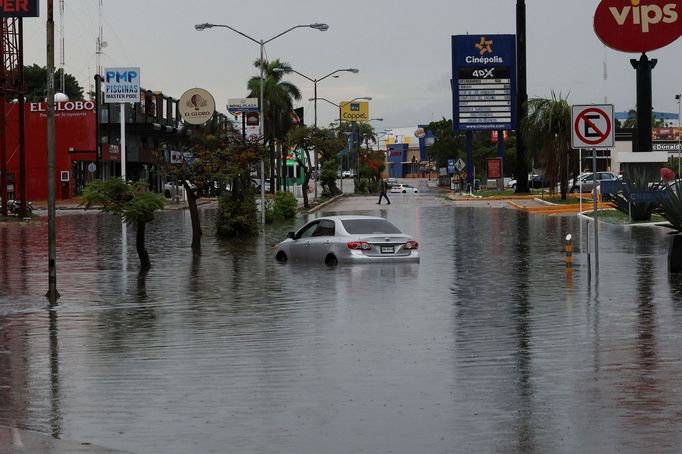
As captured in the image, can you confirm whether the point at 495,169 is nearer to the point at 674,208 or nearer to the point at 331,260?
the point at 674,208

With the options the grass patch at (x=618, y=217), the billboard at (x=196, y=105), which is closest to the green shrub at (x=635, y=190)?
the grass patch at (x=618, y=217)

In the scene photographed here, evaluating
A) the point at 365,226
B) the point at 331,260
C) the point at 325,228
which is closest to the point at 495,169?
the point at 325,228

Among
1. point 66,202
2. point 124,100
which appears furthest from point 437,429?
point 66,202

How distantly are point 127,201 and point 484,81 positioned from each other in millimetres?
59894

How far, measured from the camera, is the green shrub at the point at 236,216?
40594 mm

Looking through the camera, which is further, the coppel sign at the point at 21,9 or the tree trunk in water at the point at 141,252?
the coppel sign at the point at 21,9

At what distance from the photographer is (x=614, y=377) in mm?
11273

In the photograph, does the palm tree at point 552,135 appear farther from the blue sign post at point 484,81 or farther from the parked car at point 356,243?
the parked car at point 356,243

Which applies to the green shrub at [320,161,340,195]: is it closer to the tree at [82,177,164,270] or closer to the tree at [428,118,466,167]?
the tree at [428,118,466,167]

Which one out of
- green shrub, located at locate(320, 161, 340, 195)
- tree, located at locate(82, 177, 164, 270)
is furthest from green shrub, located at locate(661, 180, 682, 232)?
green shrub, located at locate(320, 161, 340, 195)

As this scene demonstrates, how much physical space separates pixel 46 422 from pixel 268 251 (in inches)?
909

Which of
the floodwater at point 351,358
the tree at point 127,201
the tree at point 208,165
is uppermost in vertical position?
the tree at point 208,165

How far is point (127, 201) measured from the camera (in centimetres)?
2792

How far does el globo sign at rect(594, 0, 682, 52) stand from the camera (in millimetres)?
48031
